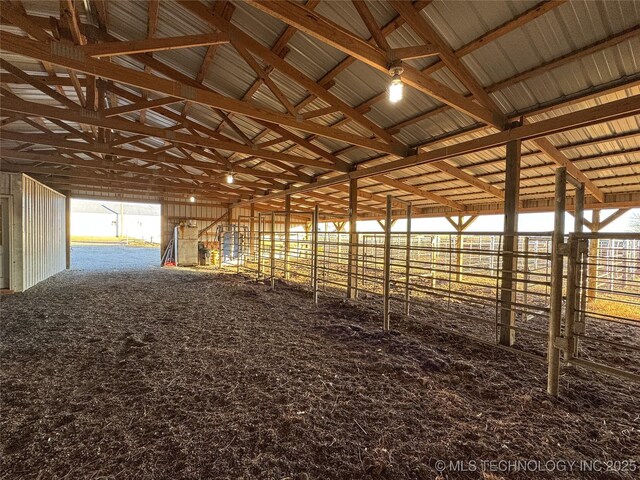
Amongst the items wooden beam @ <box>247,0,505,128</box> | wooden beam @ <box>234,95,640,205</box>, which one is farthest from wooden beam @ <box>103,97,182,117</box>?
wooden beam @ <box>234,95,640,205</box>

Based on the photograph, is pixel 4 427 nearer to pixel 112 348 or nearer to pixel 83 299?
pixel 112 348

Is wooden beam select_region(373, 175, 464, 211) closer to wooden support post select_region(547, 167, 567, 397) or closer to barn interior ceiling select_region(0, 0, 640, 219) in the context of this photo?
barn interior ceiling select_region(0, 0, 640, 219)

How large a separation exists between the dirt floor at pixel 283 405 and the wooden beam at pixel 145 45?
3.07m

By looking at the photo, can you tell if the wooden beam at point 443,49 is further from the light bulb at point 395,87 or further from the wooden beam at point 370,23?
the light bulb at point 395,87

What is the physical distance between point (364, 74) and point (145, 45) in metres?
2.59

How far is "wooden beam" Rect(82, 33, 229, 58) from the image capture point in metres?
2.67

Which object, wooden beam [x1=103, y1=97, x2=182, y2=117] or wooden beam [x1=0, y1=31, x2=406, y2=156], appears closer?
wooden beam [x1=0, y1=31, x2=406, y2=156]

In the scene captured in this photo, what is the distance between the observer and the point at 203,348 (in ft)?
10.4

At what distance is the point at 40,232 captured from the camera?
725cm

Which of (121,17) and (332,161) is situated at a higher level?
(121,17)

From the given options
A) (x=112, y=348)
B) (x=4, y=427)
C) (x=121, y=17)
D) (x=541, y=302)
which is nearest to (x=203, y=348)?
(x=112, y=348)

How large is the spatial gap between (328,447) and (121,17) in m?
5.38

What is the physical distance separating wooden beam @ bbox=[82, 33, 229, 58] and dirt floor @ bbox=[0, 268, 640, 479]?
307 centimetres

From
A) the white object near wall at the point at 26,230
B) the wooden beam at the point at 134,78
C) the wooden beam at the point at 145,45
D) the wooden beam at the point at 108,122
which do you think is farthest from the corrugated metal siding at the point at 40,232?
the wooden beam at the point at 145,45
